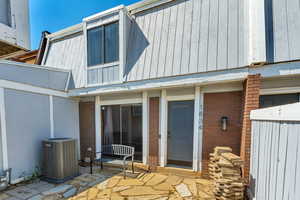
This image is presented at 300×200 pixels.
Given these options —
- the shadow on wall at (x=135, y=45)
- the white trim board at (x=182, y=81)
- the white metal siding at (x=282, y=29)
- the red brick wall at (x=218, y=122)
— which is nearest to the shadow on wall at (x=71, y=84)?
the white trim board at (x=182, y=81)

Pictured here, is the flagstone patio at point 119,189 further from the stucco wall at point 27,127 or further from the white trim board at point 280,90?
the white trim board at point 280,90

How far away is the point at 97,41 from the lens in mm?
4895

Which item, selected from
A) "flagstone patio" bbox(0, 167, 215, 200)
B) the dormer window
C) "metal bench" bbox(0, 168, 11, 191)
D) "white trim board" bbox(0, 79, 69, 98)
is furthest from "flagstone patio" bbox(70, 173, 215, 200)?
the dormer window

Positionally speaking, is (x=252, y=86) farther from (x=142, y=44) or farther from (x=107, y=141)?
(x=107, y=141)

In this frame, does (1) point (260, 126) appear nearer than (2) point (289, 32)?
Yes

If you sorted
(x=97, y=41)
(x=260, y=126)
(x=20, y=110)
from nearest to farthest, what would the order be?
(x=260, y=126)
(x=20, y=110)
(x=97, y=41)

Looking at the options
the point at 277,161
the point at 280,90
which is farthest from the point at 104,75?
the point at 280,90

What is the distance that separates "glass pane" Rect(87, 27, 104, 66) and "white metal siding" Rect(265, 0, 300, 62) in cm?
466

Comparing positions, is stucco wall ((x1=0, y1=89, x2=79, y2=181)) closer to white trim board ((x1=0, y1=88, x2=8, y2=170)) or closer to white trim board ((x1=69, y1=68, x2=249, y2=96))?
white trim board ((x1=0, y1=88, x2=8, y2=170))

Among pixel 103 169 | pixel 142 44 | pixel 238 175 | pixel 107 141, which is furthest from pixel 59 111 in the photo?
pixel 238 175

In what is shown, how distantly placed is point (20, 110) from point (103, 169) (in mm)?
3205

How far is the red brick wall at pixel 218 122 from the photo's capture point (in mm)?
3834

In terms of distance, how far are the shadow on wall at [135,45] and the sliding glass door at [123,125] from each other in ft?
5.00

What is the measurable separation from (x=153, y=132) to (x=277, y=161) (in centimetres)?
331
